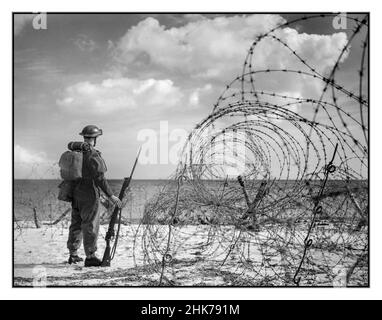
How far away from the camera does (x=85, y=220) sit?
6551 mm

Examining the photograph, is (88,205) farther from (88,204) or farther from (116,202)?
(116,202)

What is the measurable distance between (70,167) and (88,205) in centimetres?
62

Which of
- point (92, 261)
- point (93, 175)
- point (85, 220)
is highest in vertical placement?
point (93, 175)

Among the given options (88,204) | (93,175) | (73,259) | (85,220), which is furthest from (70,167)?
(73,259)

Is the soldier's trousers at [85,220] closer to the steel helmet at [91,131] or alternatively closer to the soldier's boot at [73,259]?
the soldier's boot at [73,259]

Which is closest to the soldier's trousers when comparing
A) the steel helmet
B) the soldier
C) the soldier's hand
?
the soldier

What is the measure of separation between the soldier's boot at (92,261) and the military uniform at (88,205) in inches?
2.1

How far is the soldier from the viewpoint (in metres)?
6.41

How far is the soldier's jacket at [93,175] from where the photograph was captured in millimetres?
6391

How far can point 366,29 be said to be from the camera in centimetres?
534

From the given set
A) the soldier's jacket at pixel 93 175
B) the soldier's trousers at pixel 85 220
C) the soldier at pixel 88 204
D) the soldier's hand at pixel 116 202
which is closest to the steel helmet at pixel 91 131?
the soldier at pixel 88 204

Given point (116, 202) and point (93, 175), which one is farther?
point (93, 175)
